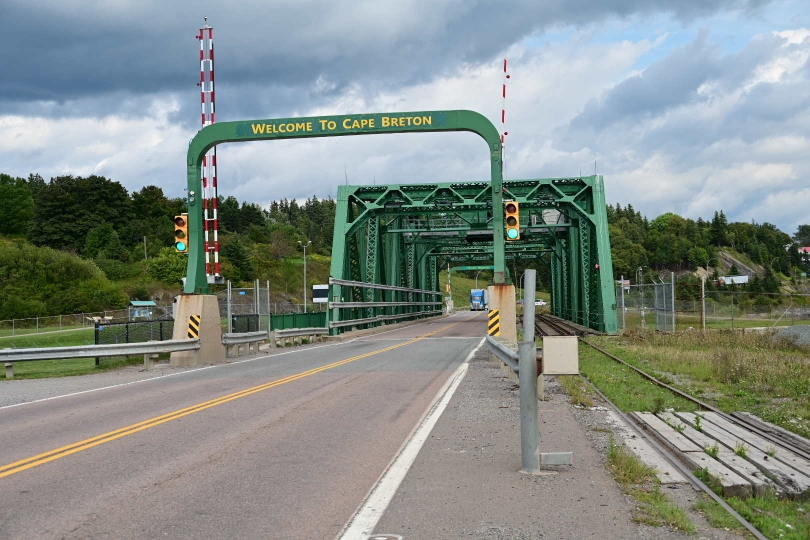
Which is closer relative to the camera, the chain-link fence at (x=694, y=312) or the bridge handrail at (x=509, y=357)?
the bridge handrail at (x=509, y=357)

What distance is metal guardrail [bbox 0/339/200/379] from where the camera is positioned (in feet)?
59.7

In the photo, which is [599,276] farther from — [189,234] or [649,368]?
[189,234]

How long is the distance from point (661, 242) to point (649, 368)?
514 ft

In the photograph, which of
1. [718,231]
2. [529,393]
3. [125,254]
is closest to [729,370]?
[529,393]

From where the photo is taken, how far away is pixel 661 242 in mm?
166875

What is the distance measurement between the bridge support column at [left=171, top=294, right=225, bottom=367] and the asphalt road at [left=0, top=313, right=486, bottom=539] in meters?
5.06

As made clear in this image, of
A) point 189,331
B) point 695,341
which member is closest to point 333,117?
point 189,331

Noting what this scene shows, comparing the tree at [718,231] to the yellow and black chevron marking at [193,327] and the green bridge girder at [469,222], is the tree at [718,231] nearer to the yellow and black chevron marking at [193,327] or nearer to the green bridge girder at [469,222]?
the green bridge girder at [469,222]

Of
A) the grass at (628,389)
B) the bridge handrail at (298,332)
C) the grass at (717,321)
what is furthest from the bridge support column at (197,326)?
the grass at (717,321)

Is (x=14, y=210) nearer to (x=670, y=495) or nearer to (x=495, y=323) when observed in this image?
(x=495, y=323)

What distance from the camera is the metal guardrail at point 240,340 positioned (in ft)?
73.2

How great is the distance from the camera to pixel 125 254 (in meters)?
95.9

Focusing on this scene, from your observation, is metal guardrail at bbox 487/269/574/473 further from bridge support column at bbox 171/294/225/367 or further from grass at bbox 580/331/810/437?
bridge support column at bbox 171/294/225/367

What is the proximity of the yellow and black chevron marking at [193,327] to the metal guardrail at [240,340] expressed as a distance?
169 centimetres
